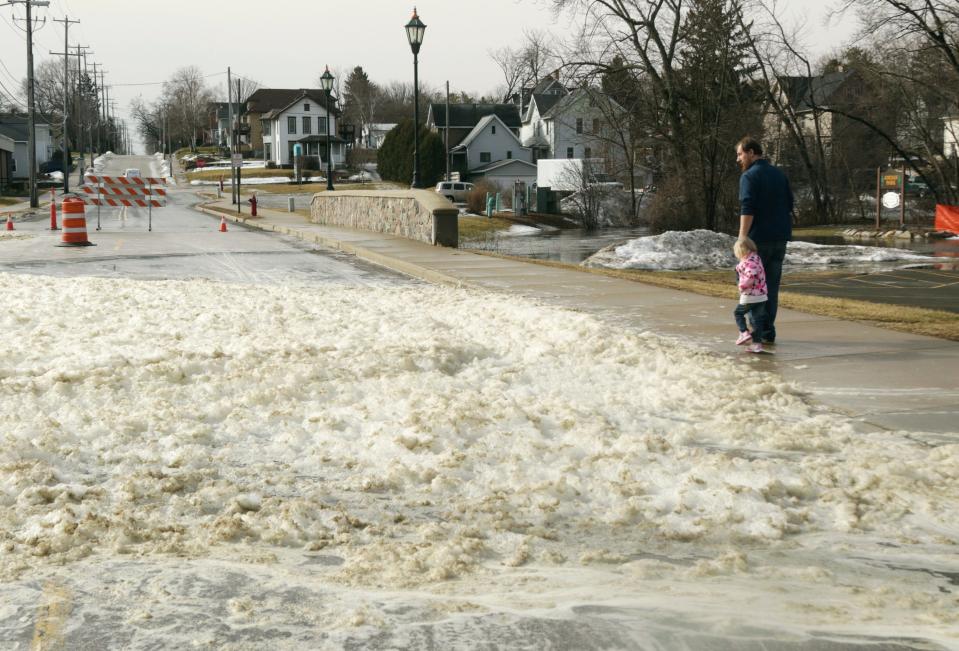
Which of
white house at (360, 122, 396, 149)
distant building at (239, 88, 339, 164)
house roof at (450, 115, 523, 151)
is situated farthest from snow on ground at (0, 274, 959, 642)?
white house at (360, 122, 396, 149)

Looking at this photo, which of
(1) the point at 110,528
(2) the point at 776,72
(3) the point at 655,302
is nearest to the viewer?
(1) the point at 110,528

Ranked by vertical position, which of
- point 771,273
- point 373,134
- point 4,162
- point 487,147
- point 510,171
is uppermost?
point 373,134

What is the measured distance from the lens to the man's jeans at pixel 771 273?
9.27 m

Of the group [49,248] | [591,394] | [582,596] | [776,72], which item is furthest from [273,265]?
[776,72]

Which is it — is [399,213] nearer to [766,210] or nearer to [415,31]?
[415,31]

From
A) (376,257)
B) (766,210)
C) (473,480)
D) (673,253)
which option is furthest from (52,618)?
(673,253)

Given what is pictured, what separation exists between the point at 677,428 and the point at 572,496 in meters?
1.34

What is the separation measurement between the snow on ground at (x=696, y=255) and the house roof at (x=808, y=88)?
65.5ft

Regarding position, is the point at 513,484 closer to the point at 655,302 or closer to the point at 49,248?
the point at 655,302

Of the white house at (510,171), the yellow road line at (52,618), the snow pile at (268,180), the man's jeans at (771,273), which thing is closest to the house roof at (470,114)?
the white house at (510,171)

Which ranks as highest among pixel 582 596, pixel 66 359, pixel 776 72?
pixel 776 72

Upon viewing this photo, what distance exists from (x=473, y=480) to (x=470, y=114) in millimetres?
103130

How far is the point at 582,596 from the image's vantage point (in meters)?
4.10

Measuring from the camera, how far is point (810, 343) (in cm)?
942
